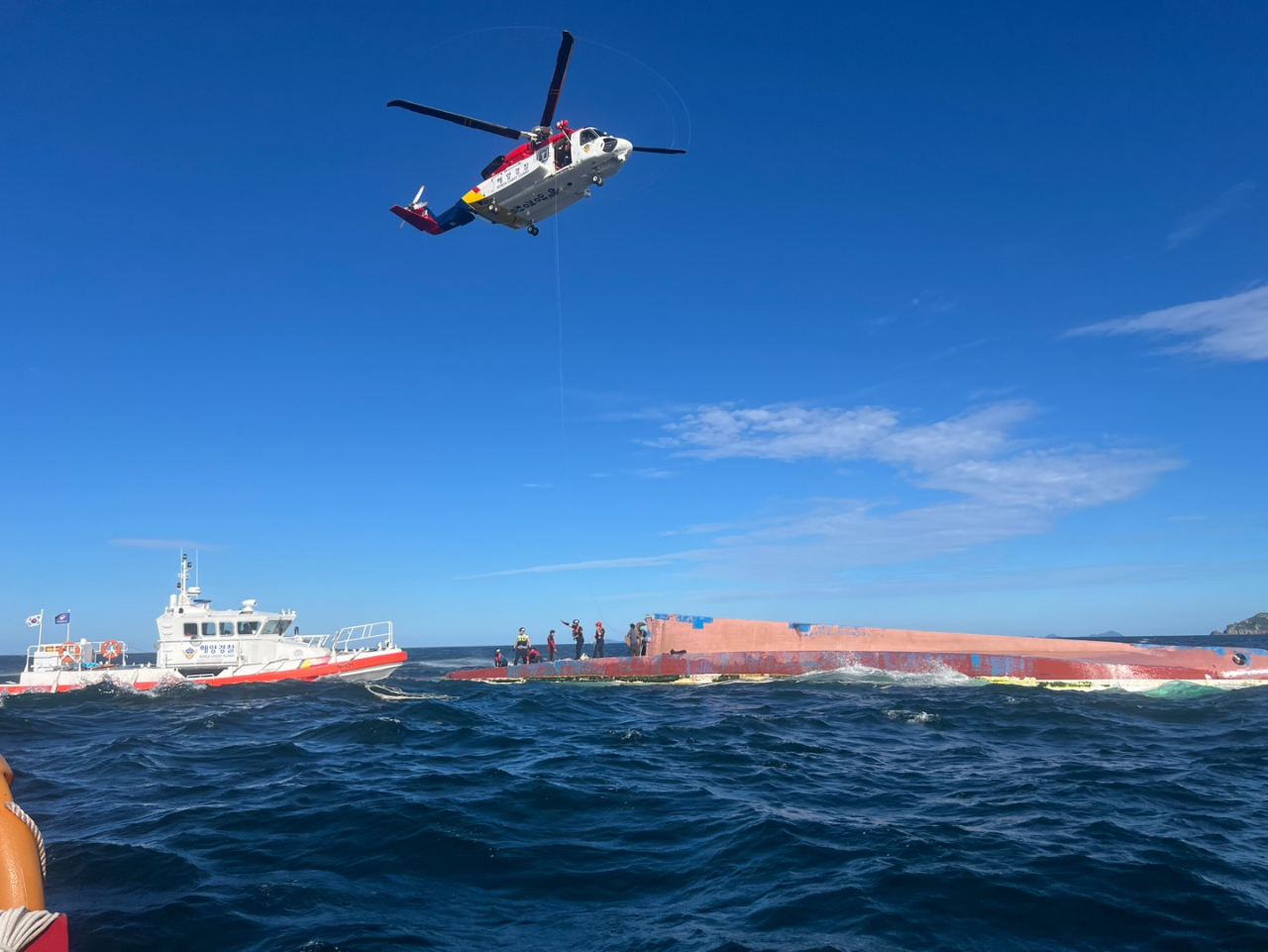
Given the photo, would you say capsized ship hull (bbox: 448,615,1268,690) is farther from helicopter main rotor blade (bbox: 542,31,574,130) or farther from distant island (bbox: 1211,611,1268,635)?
distant island (bbox: 1211,611,1268,635)

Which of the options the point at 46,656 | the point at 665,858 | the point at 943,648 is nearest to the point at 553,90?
the point at 665,858

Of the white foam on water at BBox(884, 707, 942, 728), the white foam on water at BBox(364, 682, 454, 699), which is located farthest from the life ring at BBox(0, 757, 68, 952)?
the white foam on water at BBox(364, 682, 454, 699)

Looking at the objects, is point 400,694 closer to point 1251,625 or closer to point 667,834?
point 667,834

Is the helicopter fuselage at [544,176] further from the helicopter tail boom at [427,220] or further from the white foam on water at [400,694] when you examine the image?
the white foam on water at [400,694]

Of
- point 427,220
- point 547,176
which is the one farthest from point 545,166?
point 427,220

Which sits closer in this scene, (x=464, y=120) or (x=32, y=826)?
(x=32, y=826)

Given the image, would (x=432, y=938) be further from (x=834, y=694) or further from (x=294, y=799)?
(x=834, y=694)
